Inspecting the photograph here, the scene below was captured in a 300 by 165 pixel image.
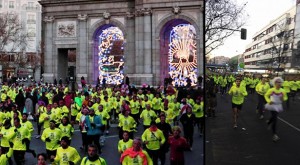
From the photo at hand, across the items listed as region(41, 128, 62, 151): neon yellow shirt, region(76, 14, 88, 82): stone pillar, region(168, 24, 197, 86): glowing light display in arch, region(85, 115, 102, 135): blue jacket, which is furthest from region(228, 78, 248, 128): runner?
region(76, 14, 88, 82): stone pillar

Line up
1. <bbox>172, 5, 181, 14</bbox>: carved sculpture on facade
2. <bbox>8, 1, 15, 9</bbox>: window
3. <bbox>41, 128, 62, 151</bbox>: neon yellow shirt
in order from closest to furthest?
<bbox>41, 128, 62, 151</bbox>: neon yellow shirt < <bbox>172, 5, 181, 14</bbox>: carved sculpture on facade < <bbox>8, 1, 15, 9</bbox>: window

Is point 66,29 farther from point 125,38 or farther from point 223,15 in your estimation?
point 223,15

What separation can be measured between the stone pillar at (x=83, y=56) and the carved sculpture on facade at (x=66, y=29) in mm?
849

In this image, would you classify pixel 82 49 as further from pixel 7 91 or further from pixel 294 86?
pixel 294 86

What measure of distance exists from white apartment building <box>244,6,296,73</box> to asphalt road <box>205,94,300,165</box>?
25cm

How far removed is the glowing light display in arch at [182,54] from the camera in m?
34.2

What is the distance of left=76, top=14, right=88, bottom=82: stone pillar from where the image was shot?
3716cm

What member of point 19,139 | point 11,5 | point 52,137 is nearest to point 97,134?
point 52,137

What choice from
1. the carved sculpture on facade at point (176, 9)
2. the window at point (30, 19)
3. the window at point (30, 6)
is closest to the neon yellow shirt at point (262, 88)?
the carved sculpture on facade at point (176, 9)

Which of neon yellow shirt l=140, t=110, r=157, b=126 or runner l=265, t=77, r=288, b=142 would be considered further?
neon yellow shirt l=140, t=110, r=157, b=126

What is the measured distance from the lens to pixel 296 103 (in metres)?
2.54

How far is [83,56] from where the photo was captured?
123 ft

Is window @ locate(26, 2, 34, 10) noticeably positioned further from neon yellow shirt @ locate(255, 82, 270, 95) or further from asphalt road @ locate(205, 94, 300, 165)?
neon yellow shirt @ locate(255, 82, 270, 95)

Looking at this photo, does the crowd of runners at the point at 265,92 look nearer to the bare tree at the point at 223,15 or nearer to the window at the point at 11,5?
the bare tree at the point at 223,15
